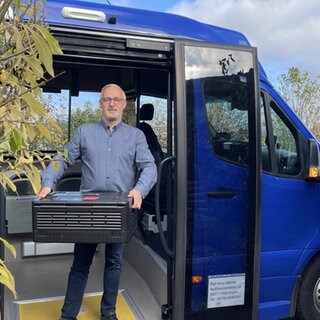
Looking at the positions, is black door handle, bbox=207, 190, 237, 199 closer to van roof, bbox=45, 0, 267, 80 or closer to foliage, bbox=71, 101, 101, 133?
van roof, bbox=45, 0, 267, 80

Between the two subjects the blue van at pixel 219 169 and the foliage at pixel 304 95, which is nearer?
the blue van at pixel 219 169

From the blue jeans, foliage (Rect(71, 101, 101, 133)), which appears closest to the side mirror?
the blue jeans

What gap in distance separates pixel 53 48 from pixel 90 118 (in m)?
3.67

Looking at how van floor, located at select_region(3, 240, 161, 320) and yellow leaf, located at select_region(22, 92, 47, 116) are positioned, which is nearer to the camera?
yellow leaf, located at select_region(22, 92, 47, 116)

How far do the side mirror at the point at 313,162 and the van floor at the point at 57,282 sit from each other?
5.14 feet

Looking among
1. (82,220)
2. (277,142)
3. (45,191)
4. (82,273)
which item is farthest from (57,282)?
(277,142)

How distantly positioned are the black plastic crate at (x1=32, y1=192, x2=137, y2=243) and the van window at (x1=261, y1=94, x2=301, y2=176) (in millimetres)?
1282

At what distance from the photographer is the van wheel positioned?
11.3 ft

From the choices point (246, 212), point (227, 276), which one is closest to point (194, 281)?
point (227, 276)

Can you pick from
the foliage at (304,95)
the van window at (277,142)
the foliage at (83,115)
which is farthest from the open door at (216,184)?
the foliage at (304,95)

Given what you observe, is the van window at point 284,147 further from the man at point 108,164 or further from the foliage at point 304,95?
the foliage at point 304,95

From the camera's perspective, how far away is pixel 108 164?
2941 millimetres

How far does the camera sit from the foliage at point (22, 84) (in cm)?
100

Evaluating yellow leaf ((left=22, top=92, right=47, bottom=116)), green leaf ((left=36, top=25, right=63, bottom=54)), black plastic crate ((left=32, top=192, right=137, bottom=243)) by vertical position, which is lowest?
black plastic crate ((left=32, top=192, right=137, bottom=243))
